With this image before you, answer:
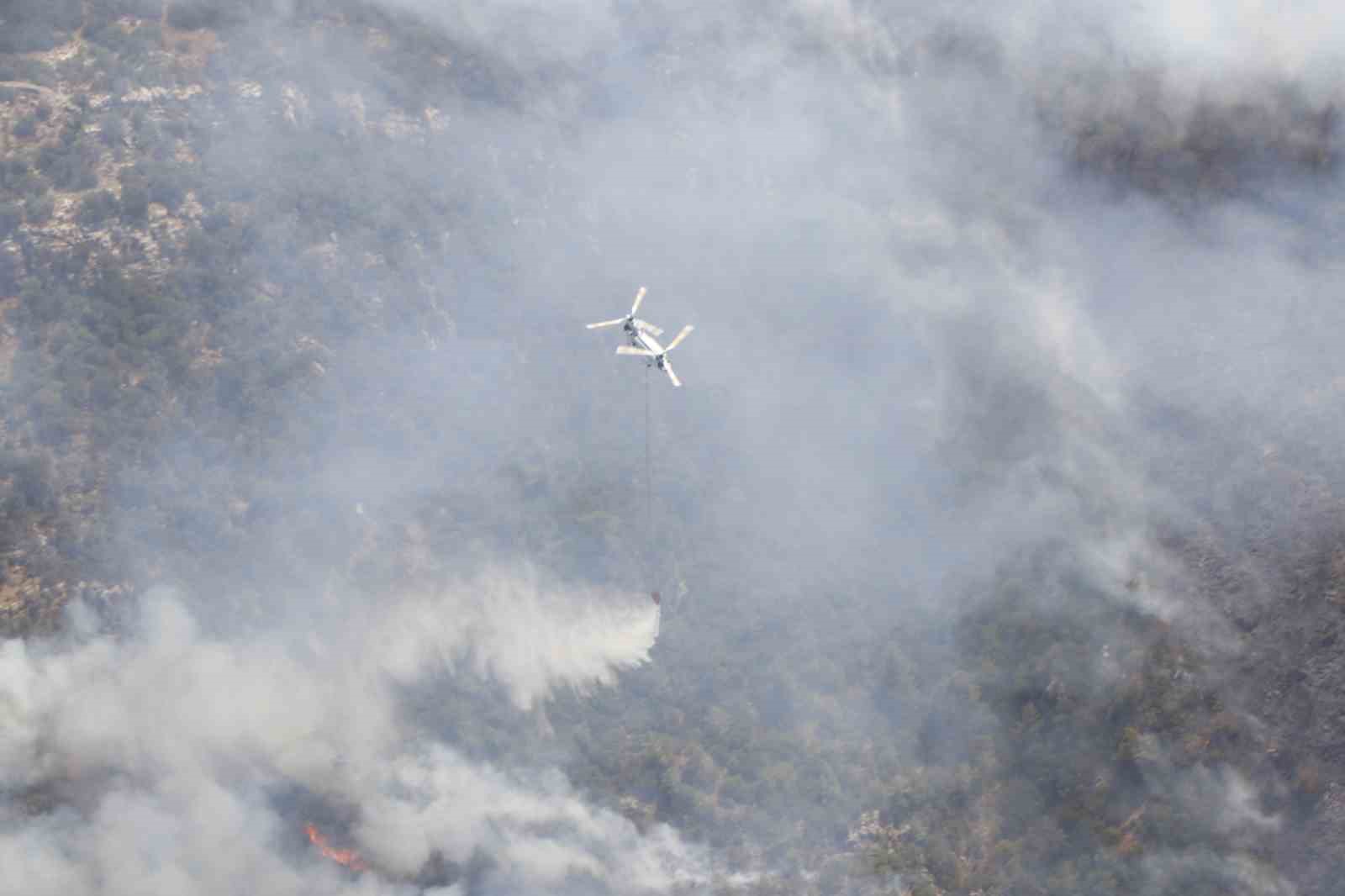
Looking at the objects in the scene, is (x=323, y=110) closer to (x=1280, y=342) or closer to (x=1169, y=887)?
(x=1280, y=342)

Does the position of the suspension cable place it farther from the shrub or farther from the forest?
the shrub

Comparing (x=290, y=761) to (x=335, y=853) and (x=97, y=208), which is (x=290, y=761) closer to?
(x=335, y=853)

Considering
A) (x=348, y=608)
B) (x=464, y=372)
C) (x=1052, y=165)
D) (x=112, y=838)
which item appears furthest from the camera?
(x=1052, y=165)

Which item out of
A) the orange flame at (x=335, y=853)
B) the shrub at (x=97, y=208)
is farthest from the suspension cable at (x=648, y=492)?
the shrub at (x=97, y=208)

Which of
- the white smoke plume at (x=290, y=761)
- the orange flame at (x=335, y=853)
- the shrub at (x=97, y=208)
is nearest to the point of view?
the white smoke plume at (x=290, y=761)

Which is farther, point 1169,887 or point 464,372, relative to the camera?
point 464,372

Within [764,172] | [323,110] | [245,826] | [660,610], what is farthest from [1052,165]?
[245,826]

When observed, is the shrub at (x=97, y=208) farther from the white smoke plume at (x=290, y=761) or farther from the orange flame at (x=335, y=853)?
the orange flame at (x=335, y=853)
